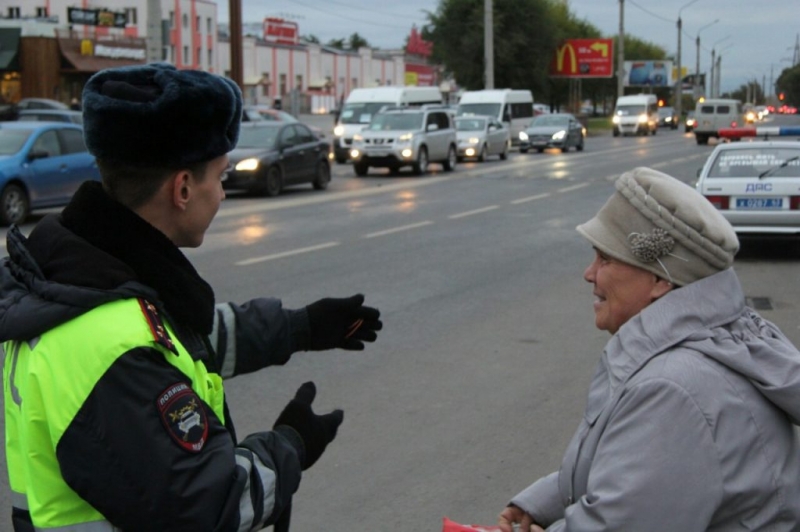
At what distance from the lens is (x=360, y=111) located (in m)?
36.2

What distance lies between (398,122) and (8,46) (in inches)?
1383

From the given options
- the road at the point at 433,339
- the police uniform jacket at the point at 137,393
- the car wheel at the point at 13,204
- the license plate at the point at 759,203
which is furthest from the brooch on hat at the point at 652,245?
the car wheel at the point at 13,204

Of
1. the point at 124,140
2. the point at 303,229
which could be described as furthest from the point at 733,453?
the point at 303,229

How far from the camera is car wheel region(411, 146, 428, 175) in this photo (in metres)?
28.1

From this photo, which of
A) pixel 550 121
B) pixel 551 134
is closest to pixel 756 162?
pixel 551 134

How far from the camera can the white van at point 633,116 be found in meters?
63.1

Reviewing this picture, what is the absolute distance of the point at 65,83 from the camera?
196 ft

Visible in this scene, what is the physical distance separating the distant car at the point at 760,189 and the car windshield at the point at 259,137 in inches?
Answer: 434

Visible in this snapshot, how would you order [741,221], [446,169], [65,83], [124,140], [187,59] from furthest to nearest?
1. [187,59]
2. [65,83]
3. [446,169]
4. [741,221]
5. [124,140]

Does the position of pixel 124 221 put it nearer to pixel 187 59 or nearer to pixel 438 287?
pixel 438 287

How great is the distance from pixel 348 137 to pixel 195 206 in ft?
104

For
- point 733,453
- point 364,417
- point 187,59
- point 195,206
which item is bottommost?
point 364,417

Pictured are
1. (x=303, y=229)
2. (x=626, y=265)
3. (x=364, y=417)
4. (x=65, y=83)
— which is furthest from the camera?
(x=65, y=83)

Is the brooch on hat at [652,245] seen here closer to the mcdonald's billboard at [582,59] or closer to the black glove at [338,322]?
the black glove at [338,322]
